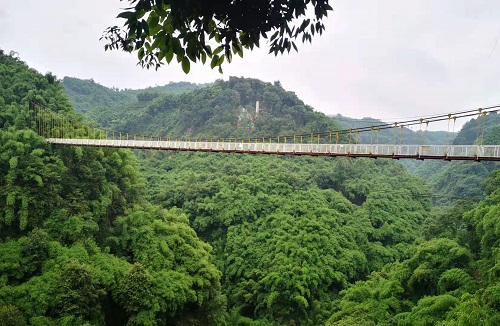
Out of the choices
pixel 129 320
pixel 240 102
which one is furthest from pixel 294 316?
pixel 240 102

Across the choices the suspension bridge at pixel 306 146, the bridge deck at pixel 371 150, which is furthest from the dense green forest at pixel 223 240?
the bridge deck at pixel 371 150

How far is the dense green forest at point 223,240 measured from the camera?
10312 mm

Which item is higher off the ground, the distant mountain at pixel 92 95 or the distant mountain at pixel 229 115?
the distant mountain at pixel 92 95

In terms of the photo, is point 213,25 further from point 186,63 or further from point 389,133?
point 389,133

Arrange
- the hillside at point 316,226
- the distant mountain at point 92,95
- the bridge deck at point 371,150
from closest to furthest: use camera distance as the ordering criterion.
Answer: the bridge deck at point 371,150, the hillside at point 316,226, the distant mountain at point 92,95

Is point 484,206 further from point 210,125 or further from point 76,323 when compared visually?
point 210,125

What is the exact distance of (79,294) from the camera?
9.88 m

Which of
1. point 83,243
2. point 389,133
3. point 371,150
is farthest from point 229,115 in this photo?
point 389,133

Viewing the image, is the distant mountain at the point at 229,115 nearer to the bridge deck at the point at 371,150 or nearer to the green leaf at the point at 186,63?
the bridge deck at the point at 371,150

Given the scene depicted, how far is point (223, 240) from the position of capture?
20766mm

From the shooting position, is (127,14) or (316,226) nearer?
(127,14)

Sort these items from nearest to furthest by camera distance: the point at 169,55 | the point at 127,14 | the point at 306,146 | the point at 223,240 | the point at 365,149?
the point at 127,14 → the point at 169,55 → the point at 365,149 → the point at 306,146 → the point at 223,240

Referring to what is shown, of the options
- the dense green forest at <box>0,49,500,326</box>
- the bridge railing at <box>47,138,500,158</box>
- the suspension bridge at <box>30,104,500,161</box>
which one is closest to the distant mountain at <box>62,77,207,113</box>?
the dense green forest at <box>0,49,500,326</box>

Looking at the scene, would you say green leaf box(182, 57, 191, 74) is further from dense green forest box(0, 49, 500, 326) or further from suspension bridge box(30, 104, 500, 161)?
dense green forest box(0, 49, 500, 326)
